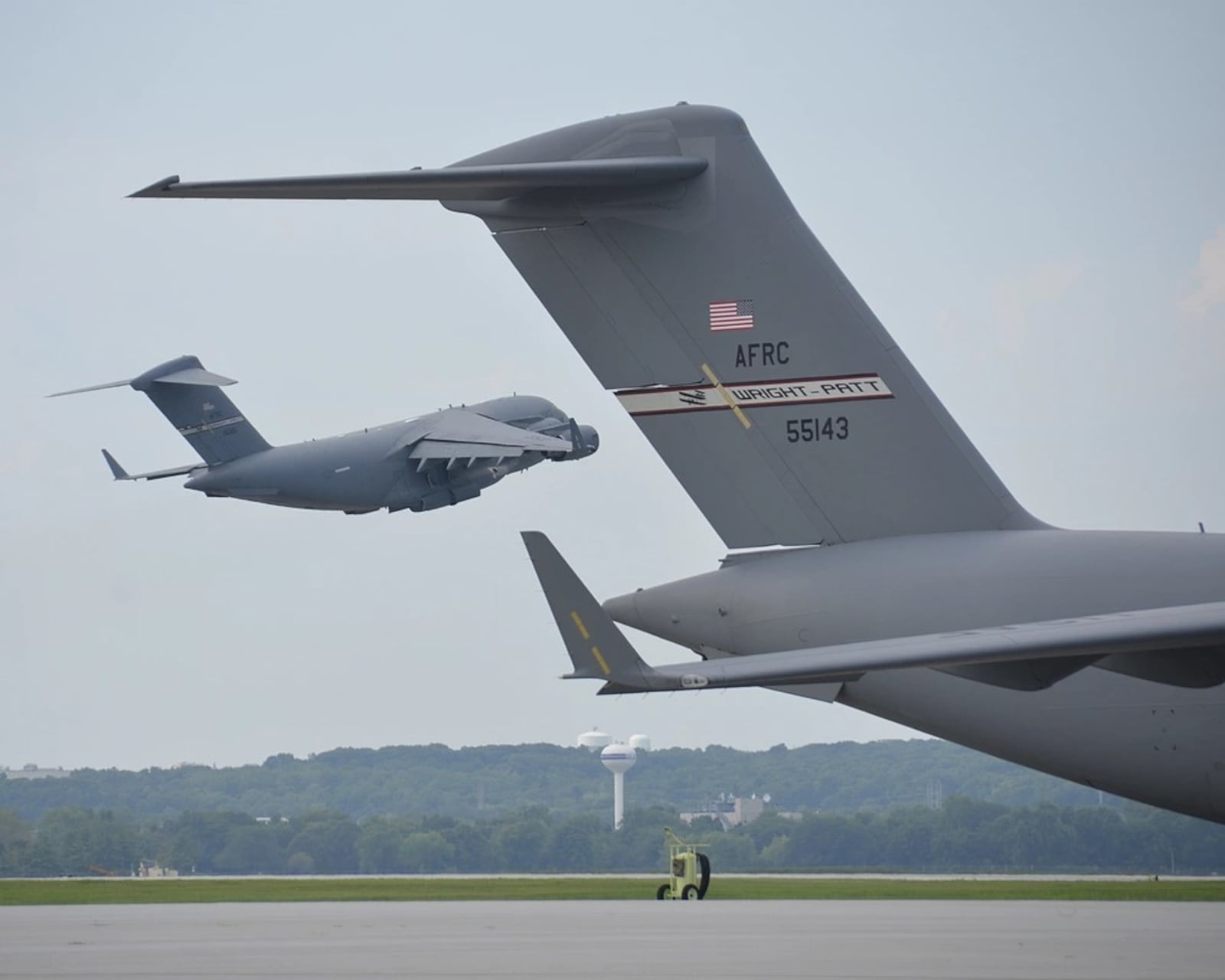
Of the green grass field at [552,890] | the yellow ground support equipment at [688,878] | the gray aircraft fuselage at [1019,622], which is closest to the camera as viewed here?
the gray aircraft fuselage at [1019,622]

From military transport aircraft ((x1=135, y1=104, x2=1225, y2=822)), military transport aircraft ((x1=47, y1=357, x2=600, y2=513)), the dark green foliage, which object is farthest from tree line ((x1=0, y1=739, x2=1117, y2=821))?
military transport aircraft ((x1=135, y1=104, x2=1225, y2=822))

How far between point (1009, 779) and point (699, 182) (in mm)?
34811

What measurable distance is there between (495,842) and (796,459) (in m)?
37.0

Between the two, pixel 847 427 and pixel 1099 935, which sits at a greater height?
pixel 847 427

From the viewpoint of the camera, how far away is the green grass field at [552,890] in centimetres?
2592

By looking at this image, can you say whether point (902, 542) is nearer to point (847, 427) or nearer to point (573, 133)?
point (847, 427)

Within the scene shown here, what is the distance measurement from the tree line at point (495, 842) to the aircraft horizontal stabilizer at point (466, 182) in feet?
98.6

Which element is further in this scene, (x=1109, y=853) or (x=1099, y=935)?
(x=1109, y=853)

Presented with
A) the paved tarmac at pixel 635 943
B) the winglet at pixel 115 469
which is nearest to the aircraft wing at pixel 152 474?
the winglet at pixel 115 469

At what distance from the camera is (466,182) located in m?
10.1

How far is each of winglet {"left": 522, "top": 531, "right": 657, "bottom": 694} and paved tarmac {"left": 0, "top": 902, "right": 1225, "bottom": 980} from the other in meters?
1.76

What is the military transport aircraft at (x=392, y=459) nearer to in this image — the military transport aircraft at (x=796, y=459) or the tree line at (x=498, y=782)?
the tree line at (x=498, y=782)

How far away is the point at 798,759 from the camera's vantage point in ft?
173

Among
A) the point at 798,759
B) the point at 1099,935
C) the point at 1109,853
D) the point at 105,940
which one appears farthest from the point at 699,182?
the point at 798,759
